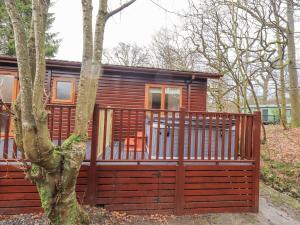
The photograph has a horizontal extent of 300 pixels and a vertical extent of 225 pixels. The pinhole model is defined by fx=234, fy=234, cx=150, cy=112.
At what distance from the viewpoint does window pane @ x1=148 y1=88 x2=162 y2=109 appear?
7.80 meters

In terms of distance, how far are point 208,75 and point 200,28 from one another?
194 inches

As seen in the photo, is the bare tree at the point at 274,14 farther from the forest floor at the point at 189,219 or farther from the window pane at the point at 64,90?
the forest floor at the point at 189,219

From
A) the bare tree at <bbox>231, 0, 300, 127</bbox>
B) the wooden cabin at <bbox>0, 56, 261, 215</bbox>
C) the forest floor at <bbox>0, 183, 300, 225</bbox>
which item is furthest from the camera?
the bare tree at <bbox>231, 0, 300, 127</bbox>

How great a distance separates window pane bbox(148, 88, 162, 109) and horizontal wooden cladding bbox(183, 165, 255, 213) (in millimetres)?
4076

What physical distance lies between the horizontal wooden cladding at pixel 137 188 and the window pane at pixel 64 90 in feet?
14.0

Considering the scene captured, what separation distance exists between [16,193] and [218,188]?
321 centimetres

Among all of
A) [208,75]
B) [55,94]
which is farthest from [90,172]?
[208,75]

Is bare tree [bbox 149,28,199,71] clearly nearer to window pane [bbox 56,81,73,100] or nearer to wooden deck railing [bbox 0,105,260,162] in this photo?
window pane [bbox 56,81,73,100]

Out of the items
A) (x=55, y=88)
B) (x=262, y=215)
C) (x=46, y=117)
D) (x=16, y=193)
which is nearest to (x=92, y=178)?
(x=16, y=193)

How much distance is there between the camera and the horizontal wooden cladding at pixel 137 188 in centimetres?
375

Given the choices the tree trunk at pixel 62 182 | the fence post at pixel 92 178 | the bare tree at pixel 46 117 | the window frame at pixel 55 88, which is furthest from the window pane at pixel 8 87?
the tree trunk at pixel 62 182

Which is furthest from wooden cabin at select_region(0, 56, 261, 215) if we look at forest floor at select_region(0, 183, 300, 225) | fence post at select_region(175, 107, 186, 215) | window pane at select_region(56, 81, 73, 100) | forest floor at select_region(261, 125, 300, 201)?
window pane at select_region(56, 81, 73, 100)

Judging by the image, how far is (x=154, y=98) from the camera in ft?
25.8

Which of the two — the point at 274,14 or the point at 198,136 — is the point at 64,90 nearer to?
the point at 198,136
